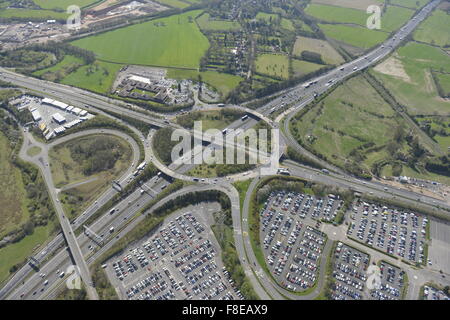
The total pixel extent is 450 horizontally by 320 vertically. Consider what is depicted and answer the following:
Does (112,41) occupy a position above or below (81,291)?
above

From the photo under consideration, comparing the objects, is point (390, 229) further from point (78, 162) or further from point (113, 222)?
point (78, 162)

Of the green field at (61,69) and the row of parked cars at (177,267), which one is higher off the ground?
the green field at (61,69)

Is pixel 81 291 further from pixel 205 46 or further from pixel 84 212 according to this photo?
pixel 205 46

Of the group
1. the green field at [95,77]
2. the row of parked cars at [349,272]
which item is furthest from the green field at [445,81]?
the green field at [95,77]

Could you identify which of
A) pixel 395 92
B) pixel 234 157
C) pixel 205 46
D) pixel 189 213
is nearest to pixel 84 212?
pixel 189 213

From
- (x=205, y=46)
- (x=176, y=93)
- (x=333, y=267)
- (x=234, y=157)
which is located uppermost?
(x=205, y=46)

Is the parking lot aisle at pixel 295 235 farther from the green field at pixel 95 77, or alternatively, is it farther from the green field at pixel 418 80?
the green field at pixel 95 77

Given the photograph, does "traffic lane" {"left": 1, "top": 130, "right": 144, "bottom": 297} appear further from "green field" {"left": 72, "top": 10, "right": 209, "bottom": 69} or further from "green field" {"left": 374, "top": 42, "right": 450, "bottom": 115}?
"green field" {"left": 374, "top": 42, "right": 450, "bottom": 115}
